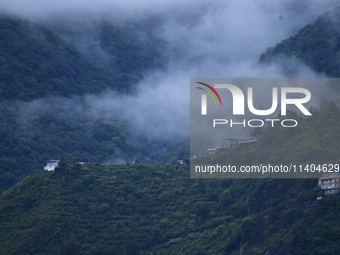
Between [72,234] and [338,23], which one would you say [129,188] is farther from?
[338,23]

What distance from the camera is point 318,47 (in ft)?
240

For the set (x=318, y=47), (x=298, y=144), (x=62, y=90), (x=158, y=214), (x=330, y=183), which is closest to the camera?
(x=330, y=183)

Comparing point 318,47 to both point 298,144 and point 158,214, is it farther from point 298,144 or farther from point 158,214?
point 158,214

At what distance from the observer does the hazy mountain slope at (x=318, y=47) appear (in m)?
70.7

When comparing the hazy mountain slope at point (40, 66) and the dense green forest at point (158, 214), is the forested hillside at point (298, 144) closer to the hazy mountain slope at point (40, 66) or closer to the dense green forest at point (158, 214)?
the dense green forest at point (158, 214)

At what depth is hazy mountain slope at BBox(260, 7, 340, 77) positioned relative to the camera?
70.7m

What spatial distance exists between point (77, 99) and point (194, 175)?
26719 millimetres

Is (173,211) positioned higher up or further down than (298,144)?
further down

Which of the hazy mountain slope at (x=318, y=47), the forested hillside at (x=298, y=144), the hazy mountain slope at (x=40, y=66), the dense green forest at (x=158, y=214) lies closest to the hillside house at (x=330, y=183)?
the dense green forest at (x=158, y=214)

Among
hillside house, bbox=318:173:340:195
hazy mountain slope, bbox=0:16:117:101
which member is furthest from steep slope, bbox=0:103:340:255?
hazy mountain slope, bbox=0:16:117:101

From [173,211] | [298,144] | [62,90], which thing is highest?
[62,90]

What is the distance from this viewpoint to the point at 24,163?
2776 inches

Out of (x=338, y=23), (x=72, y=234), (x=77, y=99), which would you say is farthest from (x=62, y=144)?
(x=338, y=23)

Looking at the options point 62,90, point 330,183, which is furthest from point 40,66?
point 330,183
